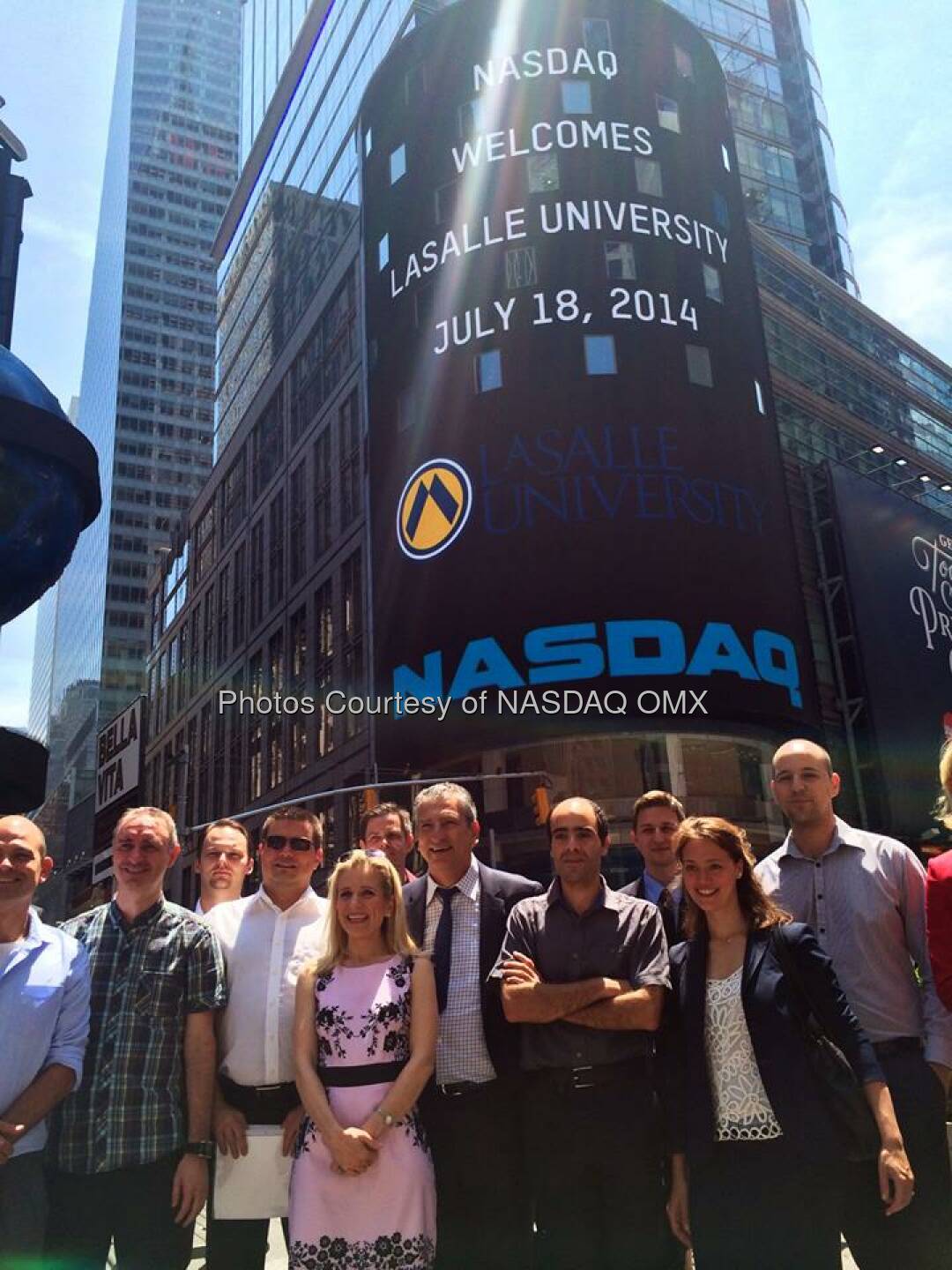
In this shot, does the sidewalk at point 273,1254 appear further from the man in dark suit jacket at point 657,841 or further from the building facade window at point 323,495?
the building facade window at point 323,495

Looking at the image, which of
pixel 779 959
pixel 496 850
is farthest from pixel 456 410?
pixel 779 959

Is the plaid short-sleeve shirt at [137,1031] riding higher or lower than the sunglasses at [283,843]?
lower

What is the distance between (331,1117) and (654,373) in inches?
1223

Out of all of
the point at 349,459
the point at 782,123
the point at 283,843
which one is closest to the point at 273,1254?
the point at 283,843

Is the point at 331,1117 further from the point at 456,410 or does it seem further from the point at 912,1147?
the point at 456,410

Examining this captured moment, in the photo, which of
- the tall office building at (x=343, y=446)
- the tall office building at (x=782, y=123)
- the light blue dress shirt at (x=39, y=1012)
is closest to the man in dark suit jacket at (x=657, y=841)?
the light blue dress shirt at (x=39, y=1012)

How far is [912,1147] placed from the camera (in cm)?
434

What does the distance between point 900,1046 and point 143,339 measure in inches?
5032

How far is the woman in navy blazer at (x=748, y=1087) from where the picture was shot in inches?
152

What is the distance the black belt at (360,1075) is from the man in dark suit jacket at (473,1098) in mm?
484

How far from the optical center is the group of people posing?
4.04 metres

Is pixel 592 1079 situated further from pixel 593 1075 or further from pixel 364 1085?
pixel 364 1085

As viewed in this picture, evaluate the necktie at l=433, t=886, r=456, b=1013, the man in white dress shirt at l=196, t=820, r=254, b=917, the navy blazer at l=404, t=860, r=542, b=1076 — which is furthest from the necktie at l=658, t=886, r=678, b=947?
the man in white dress shirt at l=196, t=820, r=254, b=917

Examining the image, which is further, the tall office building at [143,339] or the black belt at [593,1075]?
the tall office building at [143,339]
